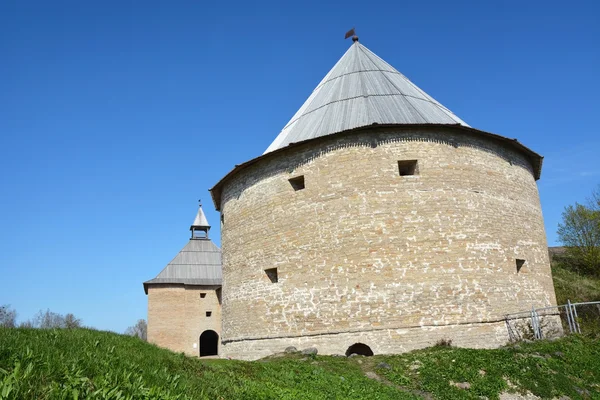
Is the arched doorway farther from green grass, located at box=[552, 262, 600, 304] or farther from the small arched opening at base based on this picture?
the small arched opening at base

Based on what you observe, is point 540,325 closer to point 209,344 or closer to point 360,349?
point 360,349

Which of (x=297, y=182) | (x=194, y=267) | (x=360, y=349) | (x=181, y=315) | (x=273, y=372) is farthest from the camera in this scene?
(x=194, y=267)

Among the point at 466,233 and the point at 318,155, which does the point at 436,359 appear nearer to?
the point at 466,233

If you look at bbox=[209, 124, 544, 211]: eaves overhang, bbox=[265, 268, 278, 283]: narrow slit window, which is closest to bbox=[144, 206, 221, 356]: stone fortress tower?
bbox=[209, 124, 544, 211]: eaves overhang

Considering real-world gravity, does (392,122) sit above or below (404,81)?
below

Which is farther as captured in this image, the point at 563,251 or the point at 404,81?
the point at 563,251

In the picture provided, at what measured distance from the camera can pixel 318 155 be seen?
11.9 metres

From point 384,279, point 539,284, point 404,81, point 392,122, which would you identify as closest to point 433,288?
point 384,279

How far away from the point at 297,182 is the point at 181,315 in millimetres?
13463

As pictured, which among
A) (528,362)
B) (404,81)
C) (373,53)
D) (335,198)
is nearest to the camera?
(528,362)

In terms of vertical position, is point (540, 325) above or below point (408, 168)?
below

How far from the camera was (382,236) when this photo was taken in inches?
423

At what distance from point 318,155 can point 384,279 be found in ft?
11.7

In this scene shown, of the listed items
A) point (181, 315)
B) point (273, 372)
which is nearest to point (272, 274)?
point (273, 372)
